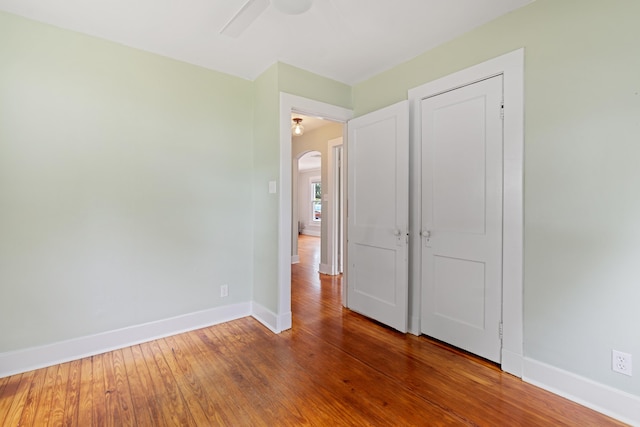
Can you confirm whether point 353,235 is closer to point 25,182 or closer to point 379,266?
point 379,266

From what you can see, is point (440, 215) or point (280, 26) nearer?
point (280, 26)

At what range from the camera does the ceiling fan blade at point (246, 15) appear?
5.24 ft

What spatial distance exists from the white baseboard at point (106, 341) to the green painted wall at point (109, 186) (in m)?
0.07

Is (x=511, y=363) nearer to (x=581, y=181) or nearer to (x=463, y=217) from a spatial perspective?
(x=463, y=217)

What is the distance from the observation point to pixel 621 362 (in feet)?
5.27

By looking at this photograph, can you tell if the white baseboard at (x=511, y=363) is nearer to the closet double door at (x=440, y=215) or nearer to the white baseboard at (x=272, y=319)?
the closet double door at (x=440, y=215)

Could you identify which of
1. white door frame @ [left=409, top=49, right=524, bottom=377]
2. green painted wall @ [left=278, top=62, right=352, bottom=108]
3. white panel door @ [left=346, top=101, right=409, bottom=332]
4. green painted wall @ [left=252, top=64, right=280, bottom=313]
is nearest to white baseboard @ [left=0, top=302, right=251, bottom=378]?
green painted wall @ [left=252, top=64, right=280, bottom=313]

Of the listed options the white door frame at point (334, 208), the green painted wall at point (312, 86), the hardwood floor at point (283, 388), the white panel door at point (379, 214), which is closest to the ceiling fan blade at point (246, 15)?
the green painted wall at point (312, 86)

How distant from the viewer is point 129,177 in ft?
8.05

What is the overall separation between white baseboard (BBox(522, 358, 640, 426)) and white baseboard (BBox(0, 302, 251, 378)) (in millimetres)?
2588

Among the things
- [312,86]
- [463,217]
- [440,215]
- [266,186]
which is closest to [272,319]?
[266,186]

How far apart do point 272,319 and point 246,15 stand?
2.47 metres

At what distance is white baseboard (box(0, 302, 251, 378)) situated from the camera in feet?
6.73

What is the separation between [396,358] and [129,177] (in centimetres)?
268
